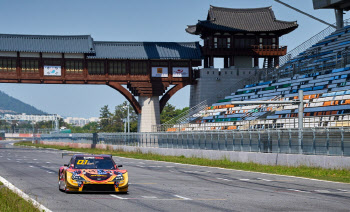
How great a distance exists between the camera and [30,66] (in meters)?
73.3

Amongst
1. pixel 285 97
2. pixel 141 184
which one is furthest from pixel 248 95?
pixel 141 184

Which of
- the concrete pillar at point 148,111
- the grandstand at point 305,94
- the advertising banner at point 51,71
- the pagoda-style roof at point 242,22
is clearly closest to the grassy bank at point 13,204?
the grandstand at point 305,94

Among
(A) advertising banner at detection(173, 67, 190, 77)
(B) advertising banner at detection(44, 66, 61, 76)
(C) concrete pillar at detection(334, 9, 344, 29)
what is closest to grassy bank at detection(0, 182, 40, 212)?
(B) advertising banner at detection(44, 66, 61, 76)

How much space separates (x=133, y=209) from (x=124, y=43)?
6208cm

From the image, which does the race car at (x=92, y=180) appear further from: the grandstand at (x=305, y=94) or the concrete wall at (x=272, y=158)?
the grandstand at (x=305, y=94)

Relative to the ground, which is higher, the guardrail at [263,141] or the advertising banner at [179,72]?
the advertising banner at [179,72]

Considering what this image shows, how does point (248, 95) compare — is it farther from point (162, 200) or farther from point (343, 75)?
point (162, 200)

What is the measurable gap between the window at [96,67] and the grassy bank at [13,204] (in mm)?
56051

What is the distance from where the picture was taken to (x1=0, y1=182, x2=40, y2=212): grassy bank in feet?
49.8

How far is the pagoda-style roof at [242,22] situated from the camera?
76.2 meters

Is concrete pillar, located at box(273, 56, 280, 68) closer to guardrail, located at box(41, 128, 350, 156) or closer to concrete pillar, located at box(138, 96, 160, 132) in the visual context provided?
concrete pillar, located at box(138, 96, 160, 132)

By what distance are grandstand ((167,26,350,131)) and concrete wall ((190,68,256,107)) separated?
3.19 metres

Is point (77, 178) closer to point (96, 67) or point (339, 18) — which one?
point (339, 18)

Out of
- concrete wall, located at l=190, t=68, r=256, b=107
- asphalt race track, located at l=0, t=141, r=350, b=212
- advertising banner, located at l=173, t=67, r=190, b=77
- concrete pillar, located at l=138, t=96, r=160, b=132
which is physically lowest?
asphalt race track, located at l=0, t=141, r=350, b=212
